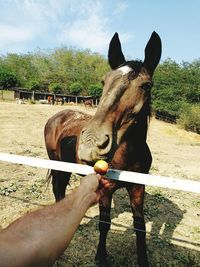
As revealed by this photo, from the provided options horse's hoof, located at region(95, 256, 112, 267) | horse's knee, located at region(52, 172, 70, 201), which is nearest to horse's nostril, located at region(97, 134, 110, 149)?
horse's hoof, located at region(95, 256, 112, 267)

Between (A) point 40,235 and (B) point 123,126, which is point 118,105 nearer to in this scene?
(B) point 123,126

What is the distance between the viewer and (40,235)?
101cm

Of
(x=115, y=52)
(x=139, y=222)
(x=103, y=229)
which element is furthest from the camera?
(x=103, y=229)

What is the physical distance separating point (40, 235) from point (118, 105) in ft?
6.54

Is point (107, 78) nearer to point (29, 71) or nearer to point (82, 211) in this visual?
point (82, 211)

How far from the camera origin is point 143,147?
3721mm

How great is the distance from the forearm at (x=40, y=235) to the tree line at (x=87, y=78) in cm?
1120

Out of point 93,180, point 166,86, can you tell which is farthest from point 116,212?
point 166,86

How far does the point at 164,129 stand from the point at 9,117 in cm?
1447

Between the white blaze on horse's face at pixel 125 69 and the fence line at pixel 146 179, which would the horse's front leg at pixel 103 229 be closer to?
the fence line at pixel 146 179

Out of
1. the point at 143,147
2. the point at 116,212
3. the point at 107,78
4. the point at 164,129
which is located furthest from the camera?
the point at 164,129

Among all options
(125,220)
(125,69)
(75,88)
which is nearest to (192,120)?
(125,220)

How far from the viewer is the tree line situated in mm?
38094

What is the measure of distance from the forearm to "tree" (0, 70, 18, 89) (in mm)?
52257
